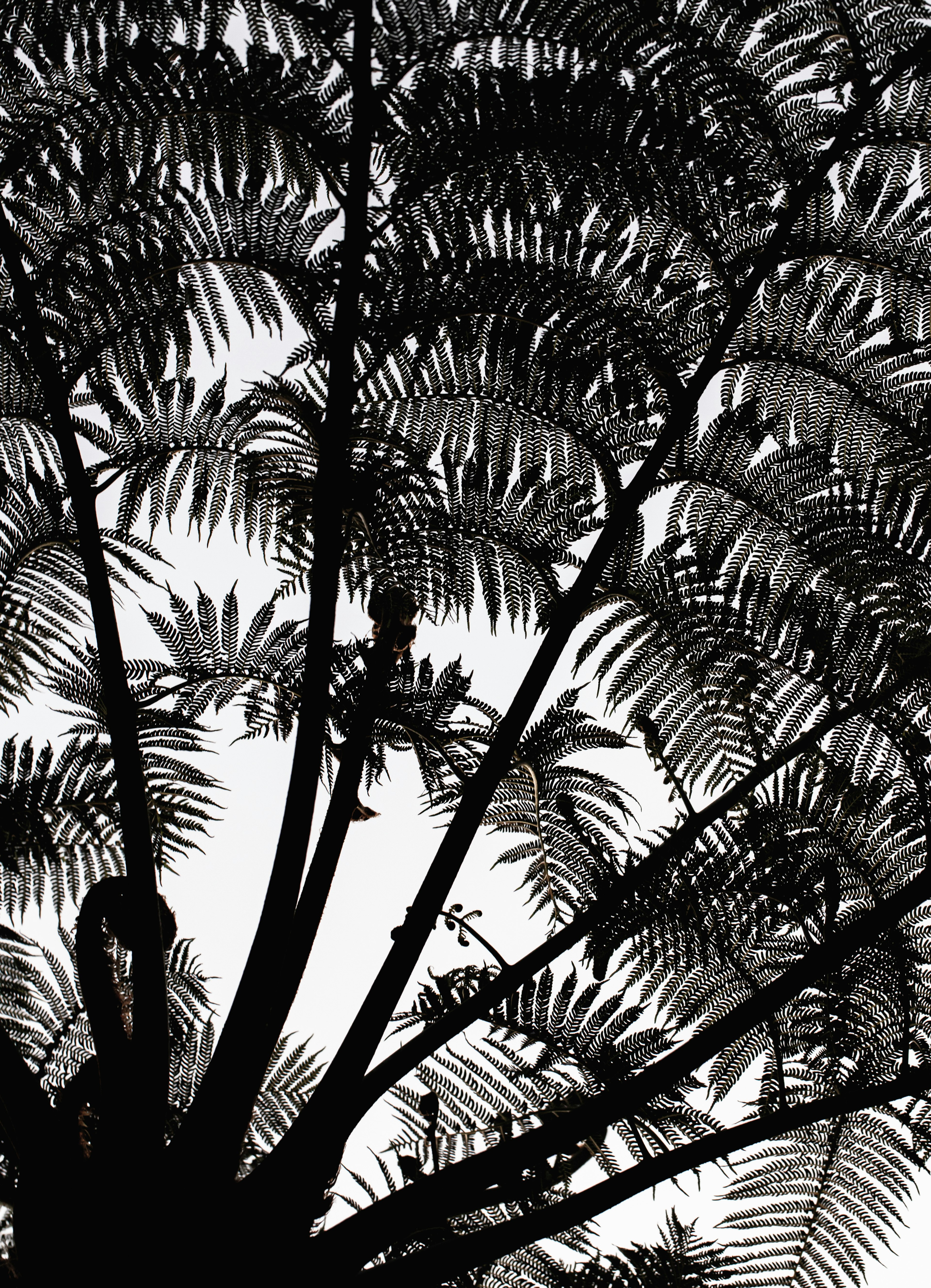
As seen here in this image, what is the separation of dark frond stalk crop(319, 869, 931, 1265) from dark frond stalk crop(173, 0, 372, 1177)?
185 millimetres

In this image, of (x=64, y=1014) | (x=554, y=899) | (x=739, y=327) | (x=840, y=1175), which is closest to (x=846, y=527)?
(x=739, y=327)

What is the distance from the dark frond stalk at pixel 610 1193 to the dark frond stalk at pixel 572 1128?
2 cm

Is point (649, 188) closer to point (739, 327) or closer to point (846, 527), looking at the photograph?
point (739, 327)

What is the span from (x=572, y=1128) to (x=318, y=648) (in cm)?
52

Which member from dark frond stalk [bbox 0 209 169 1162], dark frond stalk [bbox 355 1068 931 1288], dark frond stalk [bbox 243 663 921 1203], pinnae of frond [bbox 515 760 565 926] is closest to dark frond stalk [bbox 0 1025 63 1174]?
dark frond stalk [bbox 0 209 169 1162]

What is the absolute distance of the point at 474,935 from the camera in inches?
42.8

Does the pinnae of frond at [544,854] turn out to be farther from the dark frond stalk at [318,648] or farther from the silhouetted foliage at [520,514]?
the dark frond stalk at [318,648]

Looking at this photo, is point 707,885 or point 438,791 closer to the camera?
point 707,885

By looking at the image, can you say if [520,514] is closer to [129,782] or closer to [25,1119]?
[129,782]

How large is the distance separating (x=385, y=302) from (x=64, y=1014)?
1.07m

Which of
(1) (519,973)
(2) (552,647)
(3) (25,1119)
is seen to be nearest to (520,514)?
(2) (552,647)

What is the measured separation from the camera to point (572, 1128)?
0.83 metres

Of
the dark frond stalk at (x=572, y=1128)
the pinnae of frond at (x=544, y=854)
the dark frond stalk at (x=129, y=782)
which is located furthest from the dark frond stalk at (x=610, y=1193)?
the pinnae of frond at (x=544, y=854)

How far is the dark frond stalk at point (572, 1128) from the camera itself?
802 mm
